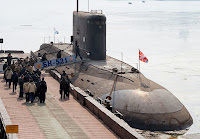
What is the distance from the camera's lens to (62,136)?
508 inches

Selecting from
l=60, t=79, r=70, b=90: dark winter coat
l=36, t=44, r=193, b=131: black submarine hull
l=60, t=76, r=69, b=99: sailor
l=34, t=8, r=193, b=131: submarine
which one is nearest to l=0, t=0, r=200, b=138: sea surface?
l=36, t=44, r=193, b=131: black submarine hull

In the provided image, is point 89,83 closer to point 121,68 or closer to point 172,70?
point 121,68

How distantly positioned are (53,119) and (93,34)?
49.5ft

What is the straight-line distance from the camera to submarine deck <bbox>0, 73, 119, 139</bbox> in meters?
13.2

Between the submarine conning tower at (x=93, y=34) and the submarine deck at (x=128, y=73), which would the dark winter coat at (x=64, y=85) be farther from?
the submarine conning tower at (x=93, y=34)

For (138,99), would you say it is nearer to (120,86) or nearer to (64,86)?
(120,86)

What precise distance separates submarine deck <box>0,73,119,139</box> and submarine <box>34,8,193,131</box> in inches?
181

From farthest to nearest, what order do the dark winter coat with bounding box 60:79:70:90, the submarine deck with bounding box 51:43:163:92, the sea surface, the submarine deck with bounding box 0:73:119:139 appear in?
the sea surface
the submarine deck with bounding box 51:43:163:92
the dark winter coat with bounding box 60:79:70:90
the submarine deck with bounding box 0:73:119:139

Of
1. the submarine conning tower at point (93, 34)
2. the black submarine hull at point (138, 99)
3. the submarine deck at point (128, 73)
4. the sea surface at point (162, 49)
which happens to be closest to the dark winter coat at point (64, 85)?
the black submarine hull at point (138, 99)

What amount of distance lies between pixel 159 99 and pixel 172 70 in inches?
1199

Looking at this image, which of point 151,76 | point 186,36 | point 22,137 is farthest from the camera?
point 186,36

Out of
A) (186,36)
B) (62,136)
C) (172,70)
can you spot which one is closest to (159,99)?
(62,136)

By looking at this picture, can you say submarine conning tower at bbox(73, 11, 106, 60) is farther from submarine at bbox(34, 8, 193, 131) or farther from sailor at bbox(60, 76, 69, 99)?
sailor at bbox(60, 76, 69, 99)

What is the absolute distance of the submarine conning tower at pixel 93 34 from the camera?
2925cm
